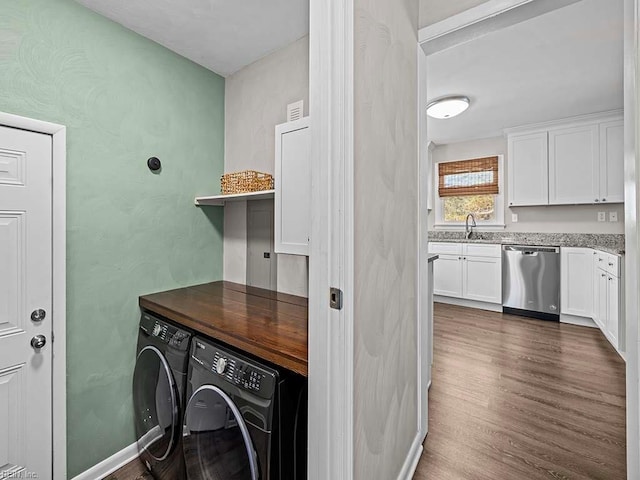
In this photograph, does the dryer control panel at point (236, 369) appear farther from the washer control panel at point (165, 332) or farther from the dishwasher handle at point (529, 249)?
the dishwasher handle at point (529, 249)

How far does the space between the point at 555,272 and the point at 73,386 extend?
4762 millimetres

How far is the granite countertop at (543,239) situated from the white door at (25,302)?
4.47 m

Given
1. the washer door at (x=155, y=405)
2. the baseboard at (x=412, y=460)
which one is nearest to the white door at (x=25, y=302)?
the washer door at (x=155, y=405)

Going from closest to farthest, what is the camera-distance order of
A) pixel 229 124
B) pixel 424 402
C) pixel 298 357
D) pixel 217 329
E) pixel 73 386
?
1. pixel 298 357
2. pixel 217 329
3. pixel 73 386
4. pixel 424 402
5. pixel 229 124

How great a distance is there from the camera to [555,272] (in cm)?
373

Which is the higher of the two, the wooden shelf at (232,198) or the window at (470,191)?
the window at (470,191)

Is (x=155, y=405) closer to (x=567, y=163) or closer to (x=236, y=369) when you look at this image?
(x=236, y=369)

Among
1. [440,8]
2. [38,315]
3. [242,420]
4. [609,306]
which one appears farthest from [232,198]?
[609,306]

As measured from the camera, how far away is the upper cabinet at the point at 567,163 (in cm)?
360

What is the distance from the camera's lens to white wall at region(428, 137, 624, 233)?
387 cm

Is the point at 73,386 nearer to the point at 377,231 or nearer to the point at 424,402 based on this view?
the point at 377,231

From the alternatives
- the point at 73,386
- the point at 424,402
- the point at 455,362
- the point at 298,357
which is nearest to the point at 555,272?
the point at 455,362

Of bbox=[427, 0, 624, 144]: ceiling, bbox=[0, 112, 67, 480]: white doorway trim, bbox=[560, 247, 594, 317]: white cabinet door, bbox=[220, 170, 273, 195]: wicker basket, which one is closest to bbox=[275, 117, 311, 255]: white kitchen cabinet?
bbox=[220, 170, 273, 195]: wicker basket

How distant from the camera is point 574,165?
3.84 m
